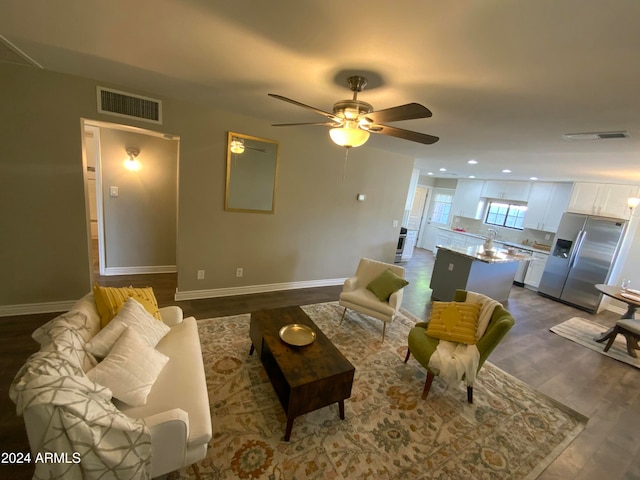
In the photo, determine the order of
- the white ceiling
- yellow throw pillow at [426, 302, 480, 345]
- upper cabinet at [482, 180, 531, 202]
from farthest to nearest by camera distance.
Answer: upper cabinet at [482, 180, 531, 202]
yellow throw pillow at [426, 302, 480, 345]
the white ceiling

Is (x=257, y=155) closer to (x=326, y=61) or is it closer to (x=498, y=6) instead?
(x=326, y=61)

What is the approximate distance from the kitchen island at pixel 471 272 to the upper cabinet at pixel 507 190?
2.57 metres

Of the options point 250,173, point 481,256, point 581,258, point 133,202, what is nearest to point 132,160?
point 133,202

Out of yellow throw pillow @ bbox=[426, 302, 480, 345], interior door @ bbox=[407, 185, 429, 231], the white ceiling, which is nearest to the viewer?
the white ceiling

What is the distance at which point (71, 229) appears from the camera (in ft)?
9.31

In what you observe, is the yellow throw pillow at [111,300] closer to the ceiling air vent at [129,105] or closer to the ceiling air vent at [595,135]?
the ceiling air vent at [129,105]

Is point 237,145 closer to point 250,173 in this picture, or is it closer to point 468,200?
point 250,173

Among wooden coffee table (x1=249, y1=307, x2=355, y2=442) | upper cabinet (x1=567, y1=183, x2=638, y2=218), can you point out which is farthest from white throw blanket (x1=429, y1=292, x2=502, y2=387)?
upper cabinet (x1=567, y1=183, x2=638, y2=218)

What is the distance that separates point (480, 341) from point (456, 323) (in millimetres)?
226

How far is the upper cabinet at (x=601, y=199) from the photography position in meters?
4.88

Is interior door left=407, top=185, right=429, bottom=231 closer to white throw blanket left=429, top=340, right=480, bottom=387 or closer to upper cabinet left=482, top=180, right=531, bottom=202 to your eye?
upper cabinet left=482, top=180, right=531, bottom=202

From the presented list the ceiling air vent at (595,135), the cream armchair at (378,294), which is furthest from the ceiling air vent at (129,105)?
the ceiling air vent at (595,135)

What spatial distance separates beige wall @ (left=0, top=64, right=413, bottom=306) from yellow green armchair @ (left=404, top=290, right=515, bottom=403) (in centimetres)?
238

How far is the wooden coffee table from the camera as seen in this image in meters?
1.71
